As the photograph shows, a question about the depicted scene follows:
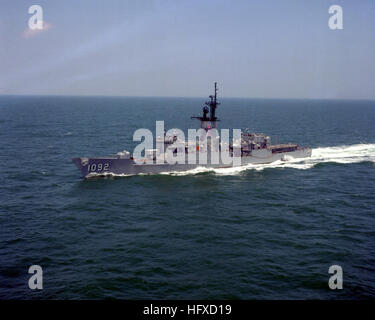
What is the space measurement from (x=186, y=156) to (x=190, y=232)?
19.3 metres

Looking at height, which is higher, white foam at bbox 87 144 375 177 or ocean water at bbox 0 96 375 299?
white foam at bbox 87 144 375 177

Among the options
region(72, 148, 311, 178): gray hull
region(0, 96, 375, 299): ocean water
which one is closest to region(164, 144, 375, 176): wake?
region(0, 96, 375, 299): ocean water

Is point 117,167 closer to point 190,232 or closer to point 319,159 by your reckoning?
point 190,232

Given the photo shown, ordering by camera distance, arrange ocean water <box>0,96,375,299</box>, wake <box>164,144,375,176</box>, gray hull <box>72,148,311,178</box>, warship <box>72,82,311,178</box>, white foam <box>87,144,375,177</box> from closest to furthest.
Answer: ocean water <box>0,96,375,299</box>, gray hull <box>72,148,311,178</box>, warship <box>72,82,311,178</box>, white foam <box>87,144,375,177</box>, wake <box>164,144,375,176</box>

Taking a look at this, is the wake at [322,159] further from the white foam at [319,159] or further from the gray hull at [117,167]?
the gray hull at [117,167]

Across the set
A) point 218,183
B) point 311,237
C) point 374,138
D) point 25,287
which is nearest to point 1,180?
point 25,287

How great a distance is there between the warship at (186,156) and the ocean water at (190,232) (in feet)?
5.07

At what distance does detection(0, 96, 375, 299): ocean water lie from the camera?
19.9 meters

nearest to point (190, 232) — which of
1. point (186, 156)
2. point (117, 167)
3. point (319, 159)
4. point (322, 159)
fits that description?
point (186, 156)

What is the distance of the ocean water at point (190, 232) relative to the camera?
19.9 metres

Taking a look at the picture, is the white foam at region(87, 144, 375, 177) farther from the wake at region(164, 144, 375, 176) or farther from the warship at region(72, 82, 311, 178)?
the warship at region(72, 82, 311, 178)

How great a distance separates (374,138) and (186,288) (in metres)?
71.6

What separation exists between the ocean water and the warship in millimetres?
1544

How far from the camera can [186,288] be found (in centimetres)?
1950
